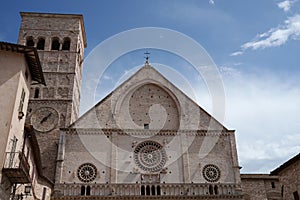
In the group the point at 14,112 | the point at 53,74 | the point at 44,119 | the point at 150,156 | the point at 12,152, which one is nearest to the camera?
the point at 12,152

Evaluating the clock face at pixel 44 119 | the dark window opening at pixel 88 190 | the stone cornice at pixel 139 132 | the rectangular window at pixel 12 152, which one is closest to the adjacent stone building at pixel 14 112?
the rectangular window at pixel 12 152

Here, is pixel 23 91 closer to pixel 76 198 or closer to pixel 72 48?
pixel 76 198

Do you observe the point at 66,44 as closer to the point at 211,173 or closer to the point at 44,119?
the point at 44,119

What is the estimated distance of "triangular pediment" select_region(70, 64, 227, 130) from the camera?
2408 centimetres

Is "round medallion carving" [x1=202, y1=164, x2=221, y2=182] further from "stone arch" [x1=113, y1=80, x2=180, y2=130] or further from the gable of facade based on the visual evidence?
"stone arch" [x1=113, y1=80, x2=180, y2=130]

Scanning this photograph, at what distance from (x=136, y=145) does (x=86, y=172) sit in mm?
3898

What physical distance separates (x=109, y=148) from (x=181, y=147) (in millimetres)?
5087

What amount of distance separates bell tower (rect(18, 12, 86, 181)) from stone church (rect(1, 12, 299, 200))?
8 centimetres

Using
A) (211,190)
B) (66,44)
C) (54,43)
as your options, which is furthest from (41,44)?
(211,190)

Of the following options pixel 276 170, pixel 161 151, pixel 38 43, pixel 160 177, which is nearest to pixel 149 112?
pixel 161 151

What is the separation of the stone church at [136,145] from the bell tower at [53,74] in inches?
3.2

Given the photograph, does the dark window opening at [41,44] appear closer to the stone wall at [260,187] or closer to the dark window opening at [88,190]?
the dark window opening at [88,190]

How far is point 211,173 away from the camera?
23.0 metres

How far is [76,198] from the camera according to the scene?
20.8 m
